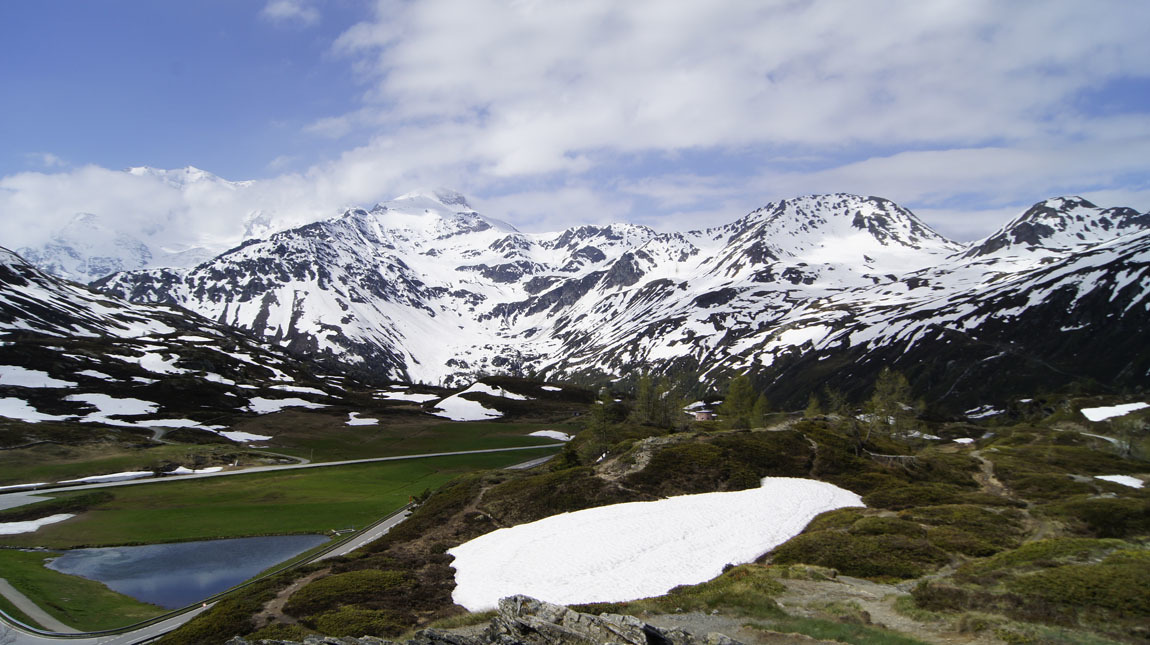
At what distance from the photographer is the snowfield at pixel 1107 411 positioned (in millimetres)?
128337

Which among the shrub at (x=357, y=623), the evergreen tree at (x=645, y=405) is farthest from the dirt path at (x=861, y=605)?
the evergreen tree at (x=645, y=405)

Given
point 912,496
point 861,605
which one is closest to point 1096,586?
point 861,605

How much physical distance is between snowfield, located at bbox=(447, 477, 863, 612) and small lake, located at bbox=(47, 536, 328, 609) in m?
24.7

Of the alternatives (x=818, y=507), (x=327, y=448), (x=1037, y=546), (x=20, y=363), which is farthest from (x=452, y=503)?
(x=20, y=363)

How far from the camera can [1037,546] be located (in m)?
30.7

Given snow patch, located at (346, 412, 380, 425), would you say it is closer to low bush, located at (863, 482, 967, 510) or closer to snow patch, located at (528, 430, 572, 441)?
snow patch, located at (528, 430, 572, 441)

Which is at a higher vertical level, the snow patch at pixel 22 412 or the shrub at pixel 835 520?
the shrub at pixel 835 520

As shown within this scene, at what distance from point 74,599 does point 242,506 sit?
1374 inches

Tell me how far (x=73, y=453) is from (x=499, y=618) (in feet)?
413

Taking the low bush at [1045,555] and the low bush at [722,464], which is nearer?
the low bush at [1045,555]

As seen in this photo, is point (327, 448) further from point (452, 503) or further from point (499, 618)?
point (499, 618)

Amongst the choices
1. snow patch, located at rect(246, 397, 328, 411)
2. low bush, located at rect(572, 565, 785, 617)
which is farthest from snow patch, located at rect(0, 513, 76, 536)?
snow patch, located at rect(246, 397, 328, 411)

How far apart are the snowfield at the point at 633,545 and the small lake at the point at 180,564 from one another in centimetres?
2474

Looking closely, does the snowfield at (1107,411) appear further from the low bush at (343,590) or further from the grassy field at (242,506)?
the low bush at (343,590)
